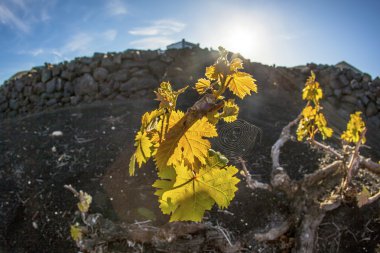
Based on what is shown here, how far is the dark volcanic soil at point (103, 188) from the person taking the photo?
8.17 ft

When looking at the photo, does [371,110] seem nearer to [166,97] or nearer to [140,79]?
[140,79]

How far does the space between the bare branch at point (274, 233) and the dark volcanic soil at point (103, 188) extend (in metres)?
0.07

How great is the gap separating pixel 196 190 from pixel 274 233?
74.2 inches

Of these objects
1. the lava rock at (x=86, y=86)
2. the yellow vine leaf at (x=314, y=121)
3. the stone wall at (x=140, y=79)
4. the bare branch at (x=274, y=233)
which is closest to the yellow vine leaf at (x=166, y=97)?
the bare branch at (x=274, y=233)

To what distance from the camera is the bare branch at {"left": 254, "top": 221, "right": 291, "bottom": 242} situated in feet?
7.52

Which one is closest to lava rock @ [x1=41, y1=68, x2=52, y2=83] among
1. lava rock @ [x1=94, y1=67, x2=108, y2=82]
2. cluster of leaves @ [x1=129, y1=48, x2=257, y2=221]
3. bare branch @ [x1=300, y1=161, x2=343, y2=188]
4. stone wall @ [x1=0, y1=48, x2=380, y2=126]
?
stone wall @ [x1=0, y1=48, x2=380, y2=126]

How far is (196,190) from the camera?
0.69m

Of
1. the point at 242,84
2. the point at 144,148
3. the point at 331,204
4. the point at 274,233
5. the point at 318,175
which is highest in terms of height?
the point at 242,84

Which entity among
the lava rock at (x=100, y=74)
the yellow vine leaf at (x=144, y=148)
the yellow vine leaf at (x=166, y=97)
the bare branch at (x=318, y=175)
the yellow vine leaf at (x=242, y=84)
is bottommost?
the bare branch at (x=318, y=175)

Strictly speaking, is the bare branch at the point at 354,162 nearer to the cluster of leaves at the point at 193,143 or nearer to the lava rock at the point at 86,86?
the cluster of leaves at the point at 193,143

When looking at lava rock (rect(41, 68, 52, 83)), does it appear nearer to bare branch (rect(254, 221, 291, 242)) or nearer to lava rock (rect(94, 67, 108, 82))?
lava rock (rect(94, 67, 108, 82))

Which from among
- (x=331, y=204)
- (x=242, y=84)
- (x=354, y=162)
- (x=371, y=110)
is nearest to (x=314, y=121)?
(x=354, y=162)

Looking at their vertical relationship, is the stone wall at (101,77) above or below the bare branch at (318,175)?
above

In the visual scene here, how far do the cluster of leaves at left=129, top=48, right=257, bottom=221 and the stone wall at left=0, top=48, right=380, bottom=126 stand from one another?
19.1 ft
